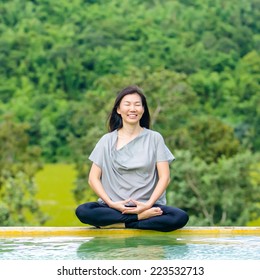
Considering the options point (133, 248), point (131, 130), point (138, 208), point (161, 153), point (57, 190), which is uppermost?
point (131, 130)

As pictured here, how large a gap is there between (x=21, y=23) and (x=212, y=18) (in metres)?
8.36

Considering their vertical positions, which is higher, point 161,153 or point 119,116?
point 119,116

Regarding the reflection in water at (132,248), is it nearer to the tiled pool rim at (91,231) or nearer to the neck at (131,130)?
the tiled pool rim at (91,231)

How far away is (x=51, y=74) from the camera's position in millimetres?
37406

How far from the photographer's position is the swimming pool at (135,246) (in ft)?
10.6

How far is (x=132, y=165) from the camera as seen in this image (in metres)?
4.08

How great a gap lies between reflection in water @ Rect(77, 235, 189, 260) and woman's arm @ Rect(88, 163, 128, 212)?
0.24 metres

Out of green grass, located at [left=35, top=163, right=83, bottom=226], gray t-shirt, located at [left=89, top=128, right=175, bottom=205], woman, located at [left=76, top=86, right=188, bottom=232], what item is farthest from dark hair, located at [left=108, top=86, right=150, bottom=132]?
green grass, located at [left=35, top=163, right=83, bottom=226]

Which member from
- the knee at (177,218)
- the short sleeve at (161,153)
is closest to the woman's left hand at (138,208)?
the knee at (177,218)

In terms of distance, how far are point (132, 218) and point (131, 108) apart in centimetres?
49

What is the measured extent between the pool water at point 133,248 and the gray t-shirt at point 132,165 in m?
0.29

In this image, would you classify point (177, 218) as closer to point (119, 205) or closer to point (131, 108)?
point (119, 205)

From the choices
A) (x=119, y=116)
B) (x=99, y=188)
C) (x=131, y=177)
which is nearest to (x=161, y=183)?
(x=131, y=177)
